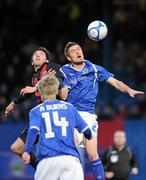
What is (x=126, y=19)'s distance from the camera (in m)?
25.0

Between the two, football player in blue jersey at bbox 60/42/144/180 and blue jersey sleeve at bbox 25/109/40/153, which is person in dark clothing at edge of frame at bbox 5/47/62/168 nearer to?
football player in blue jersey at bbox 60/42/144/180

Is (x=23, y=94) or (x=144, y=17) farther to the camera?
(x=144, y=17)

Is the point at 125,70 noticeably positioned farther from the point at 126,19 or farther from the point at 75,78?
the point at 75,78

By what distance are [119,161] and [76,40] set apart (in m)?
7.88

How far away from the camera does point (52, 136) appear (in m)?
10.6

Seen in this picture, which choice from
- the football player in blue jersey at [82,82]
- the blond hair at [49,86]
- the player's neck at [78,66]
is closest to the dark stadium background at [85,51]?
the football player in blue jersey at [82,82]

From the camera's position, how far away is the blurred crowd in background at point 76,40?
2272 centimetres

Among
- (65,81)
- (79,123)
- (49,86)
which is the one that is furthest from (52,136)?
(65,81)

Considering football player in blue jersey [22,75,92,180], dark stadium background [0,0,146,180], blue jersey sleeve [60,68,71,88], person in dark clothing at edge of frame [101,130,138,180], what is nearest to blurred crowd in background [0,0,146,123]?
dark stadium background [0,0,146,180]

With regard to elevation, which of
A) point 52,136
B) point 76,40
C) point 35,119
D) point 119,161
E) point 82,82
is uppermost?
point 76,40

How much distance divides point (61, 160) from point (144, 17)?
14.9m

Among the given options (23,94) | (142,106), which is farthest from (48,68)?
(142,106)

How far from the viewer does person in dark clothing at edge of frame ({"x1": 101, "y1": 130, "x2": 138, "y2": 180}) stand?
1745 cm

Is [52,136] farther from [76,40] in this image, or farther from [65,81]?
[76,40]
